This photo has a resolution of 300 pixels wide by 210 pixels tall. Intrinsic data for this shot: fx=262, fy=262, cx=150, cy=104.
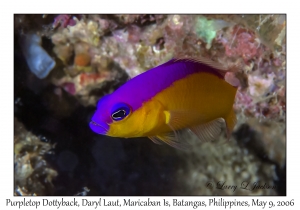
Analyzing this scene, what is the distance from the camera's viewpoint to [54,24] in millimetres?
4066

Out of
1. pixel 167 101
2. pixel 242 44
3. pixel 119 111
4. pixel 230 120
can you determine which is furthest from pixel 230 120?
pixel 242 44

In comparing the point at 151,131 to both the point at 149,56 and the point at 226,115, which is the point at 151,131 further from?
the point at 149,56

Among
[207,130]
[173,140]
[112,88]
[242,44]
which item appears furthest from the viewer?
[112,88]

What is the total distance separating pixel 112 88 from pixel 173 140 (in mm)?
2309

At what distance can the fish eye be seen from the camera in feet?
5.80

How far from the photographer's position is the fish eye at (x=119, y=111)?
1767 millimetres

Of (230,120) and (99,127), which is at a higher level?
(230,120)

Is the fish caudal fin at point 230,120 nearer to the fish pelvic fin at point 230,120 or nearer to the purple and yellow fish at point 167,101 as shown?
the fish pelvic fin at point 230,120

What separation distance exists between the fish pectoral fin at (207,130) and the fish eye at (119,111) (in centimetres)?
71

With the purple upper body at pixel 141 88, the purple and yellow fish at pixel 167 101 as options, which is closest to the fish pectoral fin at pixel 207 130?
the purple and yellow fish at pixel 167 101

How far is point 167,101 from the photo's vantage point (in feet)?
6.38

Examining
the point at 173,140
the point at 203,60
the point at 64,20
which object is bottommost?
the point at 173,140

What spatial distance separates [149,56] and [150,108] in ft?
6.71

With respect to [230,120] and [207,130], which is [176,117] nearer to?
[207,130]
